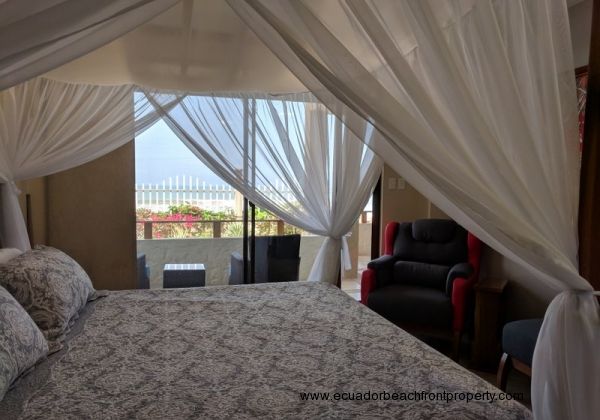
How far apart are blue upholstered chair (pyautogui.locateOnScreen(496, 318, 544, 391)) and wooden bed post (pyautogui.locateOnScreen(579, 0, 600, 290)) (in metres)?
0.61

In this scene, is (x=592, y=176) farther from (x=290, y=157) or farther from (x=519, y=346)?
(x=290, y=157)

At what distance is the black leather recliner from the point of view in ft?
14.3

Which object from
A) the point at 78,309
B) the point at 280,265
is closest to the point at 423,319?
the point at 280,265

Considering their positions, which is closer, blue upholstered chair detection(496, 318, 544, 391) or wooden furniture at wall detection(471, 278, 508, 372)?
blue upholstered chair detection(496, 318, 544, 391)

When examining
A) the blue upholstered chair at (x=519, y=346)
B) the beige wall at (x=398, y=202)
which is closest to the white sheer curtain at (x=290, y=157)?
the beige wall at (x=398, y=202)

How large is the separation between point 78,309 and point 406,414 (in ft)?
5.91

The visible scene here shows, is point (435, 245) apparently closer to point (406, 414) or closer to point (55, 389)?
point (406, 414)

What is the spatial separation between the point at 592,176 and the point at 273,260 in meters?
3.12

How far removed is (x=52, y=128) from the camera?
3326 mm

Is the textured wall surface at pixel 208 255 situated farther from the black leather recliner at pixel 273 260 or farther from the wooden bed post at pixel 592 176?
the wooden bed post at pixel 592 176

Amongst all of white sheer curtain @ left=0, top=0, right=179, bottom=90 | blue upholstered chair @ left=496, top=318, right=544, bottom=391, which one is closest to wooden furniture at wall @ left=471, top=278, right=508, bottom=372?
blue upholstered chair @ left=496, top=318, right=544, bottom=391

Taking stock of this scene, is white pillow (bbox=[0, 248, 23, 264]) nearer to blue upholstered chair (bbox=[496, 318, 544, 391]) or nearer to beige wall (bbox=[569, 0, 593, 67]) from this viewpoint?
blue upholstered chair (bbox=[496, 318, 544, 391])

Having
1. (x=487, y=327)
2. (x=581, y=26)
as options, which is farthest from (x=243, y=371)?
(x=581, y=26)

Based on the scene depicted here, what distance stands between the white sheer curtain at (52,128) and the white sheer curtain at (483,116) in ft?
7.87
